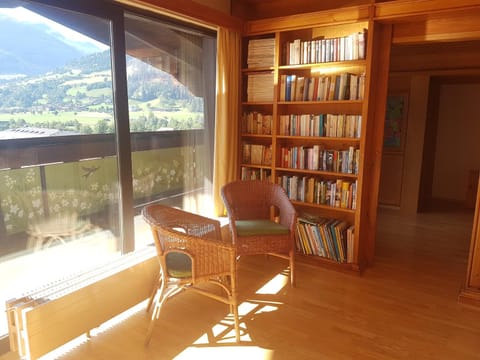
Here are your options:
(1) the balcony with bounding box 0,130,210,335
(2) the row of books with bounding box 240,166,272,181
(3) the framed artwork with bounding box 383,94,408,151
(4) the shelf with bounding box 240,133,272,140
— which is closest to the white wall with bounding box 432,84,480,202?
(3) the framed artwork with bounding box 383,94,408,151

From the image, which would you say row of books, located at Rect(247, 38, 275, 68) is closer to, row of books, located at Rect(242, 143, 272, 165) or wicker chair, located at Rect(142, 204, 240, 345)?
row of books, located at Rect(242, 143, 272, 165)

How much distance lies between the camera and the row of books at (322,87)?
3.24 metres

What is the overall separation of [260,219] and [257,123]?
101cm

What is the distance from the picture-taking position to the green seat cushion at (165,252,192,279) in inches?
93.3

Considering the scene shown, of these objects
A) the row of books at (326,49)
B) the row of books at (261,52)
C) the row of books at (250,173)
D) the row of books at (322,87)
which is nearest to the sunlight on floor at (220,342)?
the row of books at (250,173)

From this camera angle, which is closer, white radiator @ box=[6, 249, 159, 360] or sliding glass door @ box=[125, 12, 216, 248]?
white radiator @ box=[6, 249, 159, 360]

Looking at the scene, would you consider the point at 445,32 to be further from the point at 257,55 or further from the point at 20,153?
the point at 20,153

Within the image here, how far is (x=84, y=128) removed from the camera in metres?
2.58

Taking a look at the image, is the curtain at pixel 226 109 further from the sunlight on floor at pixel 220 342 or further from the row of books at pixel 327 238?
the sunlight on floor at pixel 220 342

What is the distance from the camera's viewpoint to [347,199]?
11.1ft

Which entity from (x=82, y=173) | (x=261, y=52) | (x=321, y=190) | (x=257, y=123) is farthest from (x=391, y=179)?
(x=82, y=173)

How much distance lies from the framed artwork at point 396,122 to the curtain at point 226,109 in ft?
9.20

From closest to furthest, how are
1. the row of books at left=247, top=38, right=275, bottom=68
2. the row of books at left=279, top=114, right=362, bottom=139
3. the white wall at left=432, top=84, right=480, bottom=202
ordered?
1. the row of books at left=279, top=114, right=362, bottom=139
2. the row of books at left=247, top=38, right=275, bottom=68
3. the white wall at left=432, top=84, right=480, bottom=202

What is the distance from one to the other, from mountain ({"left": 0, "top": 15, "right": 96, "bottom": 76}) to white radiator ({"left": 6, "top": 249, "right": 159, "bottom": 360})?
1.32 meters
